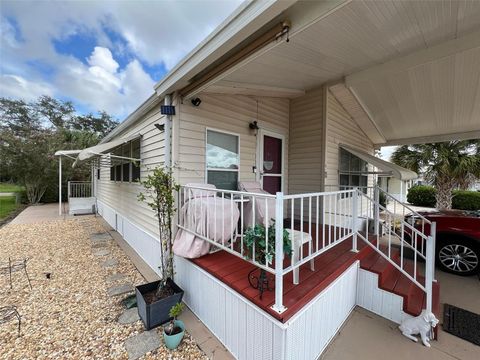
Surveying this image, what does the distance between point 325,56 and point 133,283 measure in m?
4.60

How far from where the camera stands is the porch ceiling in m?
2.17

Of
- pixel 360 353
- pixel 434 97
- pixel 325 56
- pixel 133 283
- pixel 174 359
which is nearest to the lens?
pixel 174 359

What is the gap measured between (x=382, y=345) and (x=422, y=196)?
14.8 m

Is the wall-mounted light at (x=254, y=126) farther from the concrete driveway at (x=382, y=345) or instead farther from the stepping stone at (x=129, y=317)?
the stepping stone at (x=129, y=317)

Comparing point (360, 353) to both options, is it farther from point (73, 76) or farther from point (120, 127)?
point (73, 76)

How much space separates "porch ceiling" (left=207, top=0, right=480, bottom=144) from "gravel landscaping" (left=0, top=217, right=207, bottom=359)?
10.3 ft

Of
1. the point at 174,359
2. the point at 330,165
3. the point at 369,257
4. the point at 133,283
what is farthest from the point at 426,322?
the point at 133,283

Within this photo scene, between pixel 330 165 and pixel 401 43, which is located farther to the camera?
pixel 330 165

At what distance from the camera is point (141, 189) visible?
179 inches

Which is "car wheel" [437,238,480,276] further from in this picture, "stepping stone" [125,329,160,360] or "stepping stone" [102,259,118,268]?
"stepping stone" [102,259,118,268]

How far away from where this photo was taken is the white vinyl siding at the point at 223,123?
3.25m

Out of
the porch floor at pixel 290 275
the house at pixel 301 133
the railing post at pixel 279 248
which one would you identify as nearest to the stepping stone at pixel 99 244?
the house at pixel 301 133

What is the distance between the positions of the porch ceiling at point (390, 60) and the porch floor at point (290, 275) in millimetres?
2258

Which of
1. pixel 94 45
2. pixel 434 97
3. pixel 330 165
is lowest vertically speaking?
pixel 330 165
